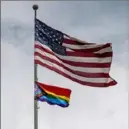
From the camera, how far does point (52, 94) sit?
32.2 metres

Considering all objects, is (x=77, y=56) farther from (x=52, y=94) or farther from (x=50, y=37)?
(x=52, y=94)

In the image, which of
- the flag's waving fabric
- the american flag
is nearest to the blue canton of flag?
the american flag

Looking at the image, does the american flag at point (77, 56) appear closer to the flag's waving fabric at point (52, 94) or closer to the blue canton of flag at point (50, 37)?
the blue canton of flag at point (50, 37)

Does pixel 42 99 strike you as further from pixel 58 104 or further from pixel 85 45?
pixel 85 45

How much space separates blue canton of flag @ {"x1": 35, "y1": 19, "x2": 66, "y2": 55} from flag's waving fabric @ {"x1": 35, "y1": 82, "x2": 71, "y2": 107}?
6.75 ft

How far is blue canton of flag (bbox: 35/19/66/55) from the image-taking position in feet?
110

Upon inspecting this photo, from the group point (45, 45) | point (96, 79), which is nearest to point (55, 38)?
point (45, 45)

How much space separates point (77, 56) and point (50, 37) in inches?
65.2

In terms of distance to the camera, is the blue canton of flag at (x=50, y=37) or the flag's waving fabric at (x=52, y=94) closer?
the flag's waving fabric at (x=52, y=94)

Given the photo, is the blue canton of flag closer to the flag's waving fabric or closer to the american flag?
the american flag

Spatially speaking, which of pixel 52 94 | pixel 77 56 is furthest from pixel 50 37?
pixel 52 94

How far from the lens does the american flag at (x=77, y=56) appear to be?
109ft

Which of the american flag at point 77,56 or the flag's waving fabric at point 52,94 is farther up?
the american flag at point 77,56

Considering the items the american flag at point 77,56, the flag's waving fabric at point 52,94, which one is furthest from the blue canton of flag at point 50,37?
the flag's waving fabric at point 52,94
